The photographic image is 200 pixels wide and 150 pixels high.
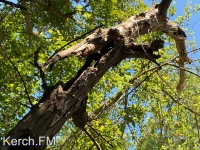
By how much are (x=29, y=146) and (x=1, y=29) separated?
2731 mm

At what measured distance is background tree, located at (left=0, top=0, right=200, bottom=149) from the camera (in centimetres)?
250

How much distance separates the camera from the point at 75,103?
255 cm

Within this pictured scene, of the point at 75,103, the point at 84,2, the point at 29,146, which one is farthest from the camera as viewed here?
the point at 84,2

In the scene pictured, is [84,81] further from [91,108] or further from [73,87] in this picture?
[91,108]

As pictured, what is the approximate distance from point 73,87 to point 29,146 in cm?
64

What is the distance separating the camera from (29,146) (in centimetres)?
212

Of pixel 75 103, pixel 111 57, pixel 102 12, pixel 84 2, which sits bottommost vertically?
pixel 75 103

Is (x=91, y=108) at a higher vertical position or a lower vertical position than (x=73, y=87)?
higher

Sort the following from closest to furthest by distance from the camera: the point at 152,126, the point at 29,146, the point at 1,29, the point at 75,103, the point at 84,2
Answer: the point at 29,146, the point at 75,103, the point at 1,29, the point at 84,2, the point at 152,126

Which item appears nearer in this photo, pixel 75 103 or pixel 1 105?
pixel 75 103

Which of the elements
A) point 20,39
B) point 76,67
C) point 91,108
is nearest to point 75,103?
point 76,67

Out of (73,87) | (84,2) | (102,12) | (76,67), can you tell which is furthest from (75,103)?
(84,2)

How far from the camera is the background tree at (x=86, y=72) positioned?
8.19ft

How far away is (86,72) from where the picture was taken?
106 inches
